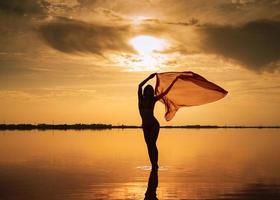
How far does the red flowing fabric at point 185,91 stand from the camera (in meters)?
16.6

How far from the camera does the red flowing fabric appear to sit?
16594 mm

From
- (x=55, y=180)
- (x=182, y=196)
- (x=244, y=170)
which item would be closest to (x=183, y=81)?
(x=244, y=170)

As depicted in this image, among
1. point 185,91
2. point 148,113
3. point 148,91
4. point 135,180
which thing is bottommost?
point 135,180

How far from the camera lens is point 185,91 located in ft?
55.8

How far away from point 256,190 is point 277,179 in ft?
7.66

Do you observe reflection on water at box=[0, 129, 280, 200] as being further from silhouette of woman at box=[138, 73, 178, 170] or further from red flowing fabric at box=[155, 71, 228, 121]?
red flowing fabric at box=[155, 71, 228, 121]

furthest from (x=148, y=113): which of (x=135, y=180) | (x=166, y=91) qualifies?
(x=135, y=180)

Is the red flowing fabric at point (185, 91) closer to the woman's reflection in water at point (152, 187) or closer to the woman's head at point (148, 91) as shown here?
the woman's head at point (148, 91)

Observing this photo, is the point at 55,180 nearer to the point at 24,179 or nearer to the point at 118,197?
the point at 24,179

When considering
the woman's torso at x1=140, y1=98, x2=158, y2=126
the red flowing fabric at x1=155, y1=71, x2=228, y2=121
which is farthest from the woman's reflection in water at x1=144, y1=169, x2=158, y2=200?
the red flowing fabric at x1=155, y1=71, x2=228, y2=121

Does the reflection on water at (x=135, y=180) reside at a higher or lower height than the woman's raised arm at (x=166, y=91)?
lower

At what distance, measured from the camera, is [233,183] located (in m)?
12.0

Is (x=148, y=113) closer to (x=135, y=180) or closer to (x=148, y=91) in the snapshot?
(x=148, y=91)

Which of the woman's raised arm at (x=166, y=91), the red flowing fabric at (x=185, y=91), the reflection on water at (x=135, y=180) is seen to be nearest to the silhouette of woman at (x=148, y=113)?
the woman's raised arm at (x=166, y=91)
